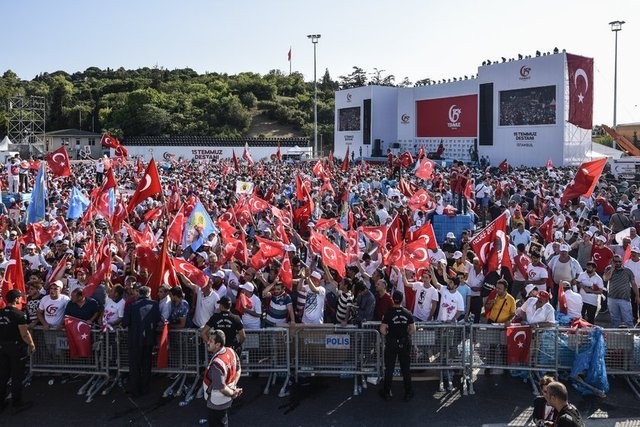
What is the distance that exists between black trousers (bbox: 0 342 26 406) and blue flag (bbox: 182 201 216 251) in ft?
17.2

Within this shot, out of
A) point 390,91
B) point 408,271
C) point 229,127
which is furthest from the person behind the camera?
point 229,127

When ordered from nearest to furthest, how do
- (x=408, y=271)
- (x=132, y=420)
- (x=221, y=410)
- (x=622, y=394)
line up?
(x=221, y=410) → (x=132, y=420) → (x=622, y=394) → (x=408, y=271)

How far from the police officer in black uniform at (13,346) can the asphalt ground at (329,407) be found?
0.32 metres

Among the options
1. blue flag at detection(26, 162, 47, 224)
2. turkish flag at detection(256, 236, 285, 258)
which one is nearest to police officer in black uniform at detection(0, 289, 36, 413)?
turkish flag at detection(256, 236, 285, 258)

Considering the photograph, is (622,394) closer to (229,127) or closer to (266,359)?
(266,359)

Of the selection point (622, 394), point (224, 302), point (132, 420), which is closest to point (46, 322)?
point (132, 420)

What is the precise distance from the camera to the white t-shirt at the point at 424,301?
875 centimetres

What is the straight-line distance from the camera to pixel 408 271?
9609 millimetres

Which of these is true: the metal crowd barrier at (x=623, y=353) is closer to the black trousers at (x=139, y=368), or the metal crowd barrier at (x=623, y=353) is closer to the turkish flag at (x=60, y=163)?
the black trousers at (x=139, y=368)

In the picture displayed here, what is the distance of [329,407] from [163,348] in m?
2.29

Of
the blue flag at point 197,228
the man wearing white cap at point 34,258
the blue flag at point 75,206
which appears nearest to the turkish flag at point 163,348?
the man wearing white cap at point 34,258

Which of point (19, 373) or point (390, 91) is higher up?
point (390, 91)

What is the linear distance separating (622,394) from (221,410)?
5213mm

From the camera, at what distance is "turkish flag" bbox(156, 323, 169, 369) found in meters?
8.20
